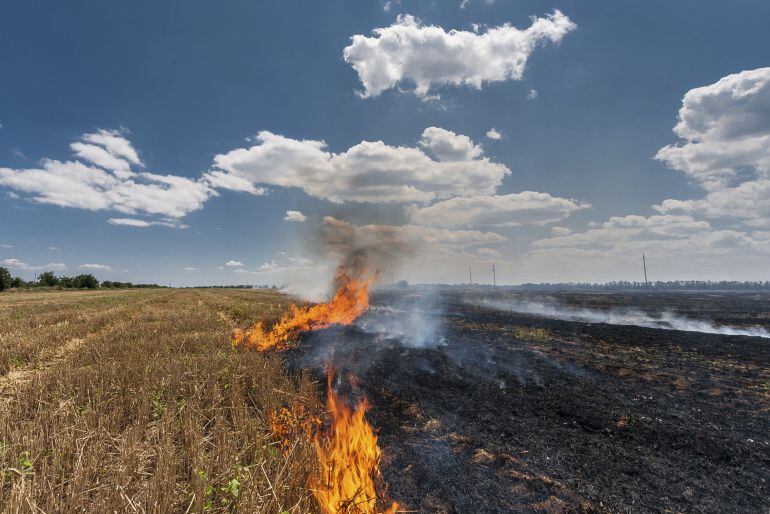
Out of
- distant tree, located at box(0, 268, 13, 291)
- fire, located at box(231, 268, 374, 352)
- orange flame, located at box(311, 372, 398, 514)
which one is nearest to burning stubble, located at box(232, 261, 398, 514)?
orange flame, located at box(311, 372, 398, 514)

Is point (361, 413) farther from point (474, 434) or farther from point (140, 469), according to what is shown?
point (140, 469)

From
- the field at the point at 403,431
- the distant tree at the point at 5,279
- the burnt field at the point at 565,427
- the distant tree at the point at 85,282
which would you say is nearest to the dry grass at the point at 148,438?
the field at the point at 403,431

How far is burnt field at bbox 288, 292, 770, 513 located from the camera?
18.8 ft

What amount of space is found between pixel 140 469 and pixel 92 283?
114 meters

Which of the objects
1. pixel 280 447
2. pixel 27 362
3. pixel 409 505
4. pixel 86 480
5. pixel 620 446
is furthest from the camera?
pixel 27 362

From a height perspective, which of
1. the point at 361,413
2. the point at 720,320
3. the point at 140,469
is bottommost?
the point at 720,320

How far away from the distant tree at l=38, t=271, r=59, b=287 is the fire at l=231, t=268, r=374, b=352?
94.7 metres

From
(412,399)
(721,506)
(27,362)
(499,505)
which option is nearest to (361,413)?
(412,399)

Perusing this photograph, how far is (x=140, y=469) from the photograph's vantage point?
4898 millimetres

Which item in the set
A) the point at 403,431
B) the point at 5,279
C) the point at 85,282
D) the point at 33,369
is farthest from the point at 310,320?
the point at 85,282

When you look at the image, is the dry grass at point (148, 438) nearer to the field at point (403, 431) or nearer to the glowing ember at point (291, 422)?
the field at point (403, 431)

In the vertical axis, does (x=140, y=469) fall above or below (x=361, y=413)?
above

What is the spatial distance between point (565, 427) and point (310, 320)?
18.3 meters

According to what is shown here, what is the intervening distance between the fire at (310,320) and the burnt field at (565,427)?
1761mm
